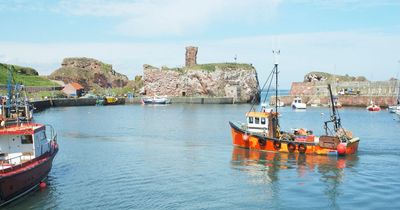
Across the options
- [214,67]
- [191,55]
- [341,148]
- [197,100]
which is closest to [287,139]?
[341,148]

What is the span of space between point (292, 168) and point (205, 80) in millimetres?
115661

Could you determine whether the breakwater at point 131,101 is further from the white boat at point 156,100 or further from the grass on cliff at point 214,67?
the grass on cliff at point 214,67

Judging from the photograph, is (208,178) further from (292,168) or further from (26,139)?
(26,139)

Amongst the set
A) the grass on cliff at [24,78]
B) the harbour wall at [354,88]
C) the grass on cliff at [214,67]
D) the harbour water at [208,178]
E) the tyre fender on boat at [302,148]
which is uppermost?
the grass on cliff at [214,67]

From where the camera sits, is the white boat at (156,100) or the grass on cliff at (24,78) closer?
the white boat at (156,100)

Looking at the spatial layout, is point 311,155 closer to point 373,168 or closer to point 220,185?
point 373,168

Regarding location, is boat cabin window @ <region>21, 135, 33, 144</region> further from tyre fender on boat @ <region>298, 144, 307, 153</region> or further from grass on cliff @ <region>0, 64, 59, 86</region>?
grass on cliff @ <region>0, 64, 59, 86</region>

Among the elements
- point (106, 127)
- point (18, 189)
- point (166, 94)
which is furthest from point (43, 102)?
point (18, 189)

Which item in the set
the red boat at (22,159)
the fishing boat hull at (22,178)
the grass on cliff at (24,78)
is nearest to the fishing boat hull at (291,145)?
the red boat at (22,159)

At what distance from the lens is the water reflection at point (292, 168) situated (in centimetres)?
2912

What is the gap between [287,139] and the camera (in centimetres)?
4097

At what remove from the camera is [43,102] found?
114 meters

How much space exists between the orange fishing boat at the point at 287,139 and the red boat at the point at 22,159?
17868 mm

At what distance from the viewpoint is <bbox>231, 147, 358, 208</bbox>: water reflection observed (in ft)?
95.6
